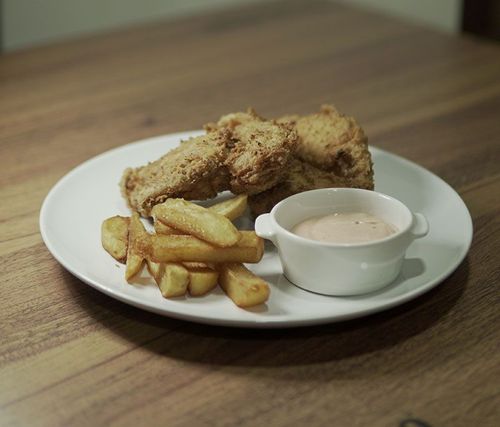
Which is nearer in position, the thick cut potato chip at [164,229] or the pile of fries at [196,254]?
the pile of fries at [196,254]

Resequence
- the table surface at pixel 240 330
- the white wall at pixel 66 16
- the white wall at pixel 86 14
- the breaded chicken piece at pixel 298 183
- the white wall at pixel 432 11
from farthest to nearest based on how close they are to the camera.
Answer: the white wall at pixel 66 16 < the white wall at pixel 86 14 < the white wall at pixel 432 11 < the breaded chicken piece at pixel 298 183 < the table surface at pixel 240 330

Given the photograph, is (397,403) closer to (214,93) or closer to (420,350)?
(420,350)

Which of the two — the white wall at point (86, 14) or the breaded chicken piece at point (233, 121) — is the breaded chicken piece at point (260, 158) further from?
the white wall at point (86, 14)

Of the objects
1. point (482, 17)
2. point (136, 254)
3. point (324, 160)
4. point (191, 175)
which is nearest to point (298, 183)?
point (324, 160)

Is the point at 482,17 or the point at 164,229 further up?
the point at 164,229

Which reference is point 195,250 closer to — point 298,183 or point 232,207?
point 232,207

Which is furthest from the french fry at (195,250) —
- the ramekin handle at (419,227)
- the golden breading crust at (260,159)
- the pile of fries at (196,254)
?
the ramekin handle at (419,227)

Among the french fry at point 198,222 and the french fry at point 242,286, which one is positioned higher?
the french fry at point 198,222

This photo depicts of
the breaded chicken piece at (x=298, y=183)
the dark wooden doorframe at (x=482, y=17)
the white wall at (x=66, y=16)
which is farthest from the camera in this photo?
the white wall at (x=66, y=16)
